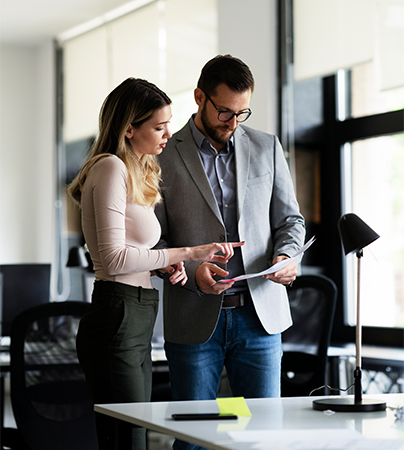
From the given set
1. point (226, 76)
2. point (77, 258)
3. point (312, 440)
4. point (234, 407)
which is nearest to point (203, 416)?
point (234, 407)

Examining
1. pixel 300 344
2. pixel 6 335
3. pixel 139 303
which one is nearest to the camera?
pixel 139 303

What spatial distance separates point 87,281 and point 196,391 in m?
Result: 1.83

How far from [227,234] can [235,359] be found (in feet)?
1.31

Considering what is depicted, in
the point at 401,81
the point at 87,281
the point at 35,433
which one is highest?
the point at 401,81

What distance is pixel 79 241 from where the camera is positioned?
229 inches

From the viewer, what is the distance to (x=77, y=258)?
349 centimetres

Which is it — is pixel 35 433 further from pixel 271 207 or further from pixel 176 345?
pixel 271 207

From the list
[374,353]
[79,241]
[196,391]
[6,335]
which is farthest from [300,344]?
[79,241]

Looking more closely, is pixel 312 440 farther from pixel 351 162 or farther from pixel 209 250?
pixel 351 162

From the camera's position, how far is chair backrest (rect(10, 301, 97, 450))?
2334 mm

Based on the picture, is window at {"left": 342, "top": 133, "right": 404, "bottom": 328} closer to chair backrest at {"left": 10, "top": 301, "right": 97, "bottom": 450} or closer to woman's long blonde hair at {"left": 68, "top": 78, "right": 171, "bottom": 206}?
chair backrest at {"left": 10, "top": 301, "right": 97, "bottom": 450}

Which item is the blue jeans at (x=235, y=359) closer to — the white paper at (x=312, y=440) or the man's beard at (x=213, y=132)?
the man's beard at (x=213, y=132)

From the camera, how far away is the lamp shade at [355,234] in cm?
157

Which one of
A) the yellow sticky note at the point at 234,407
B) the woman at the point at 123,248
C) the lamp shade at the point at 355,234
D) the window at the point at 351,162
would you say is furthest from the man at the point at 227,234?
the window at the point at 351,162
